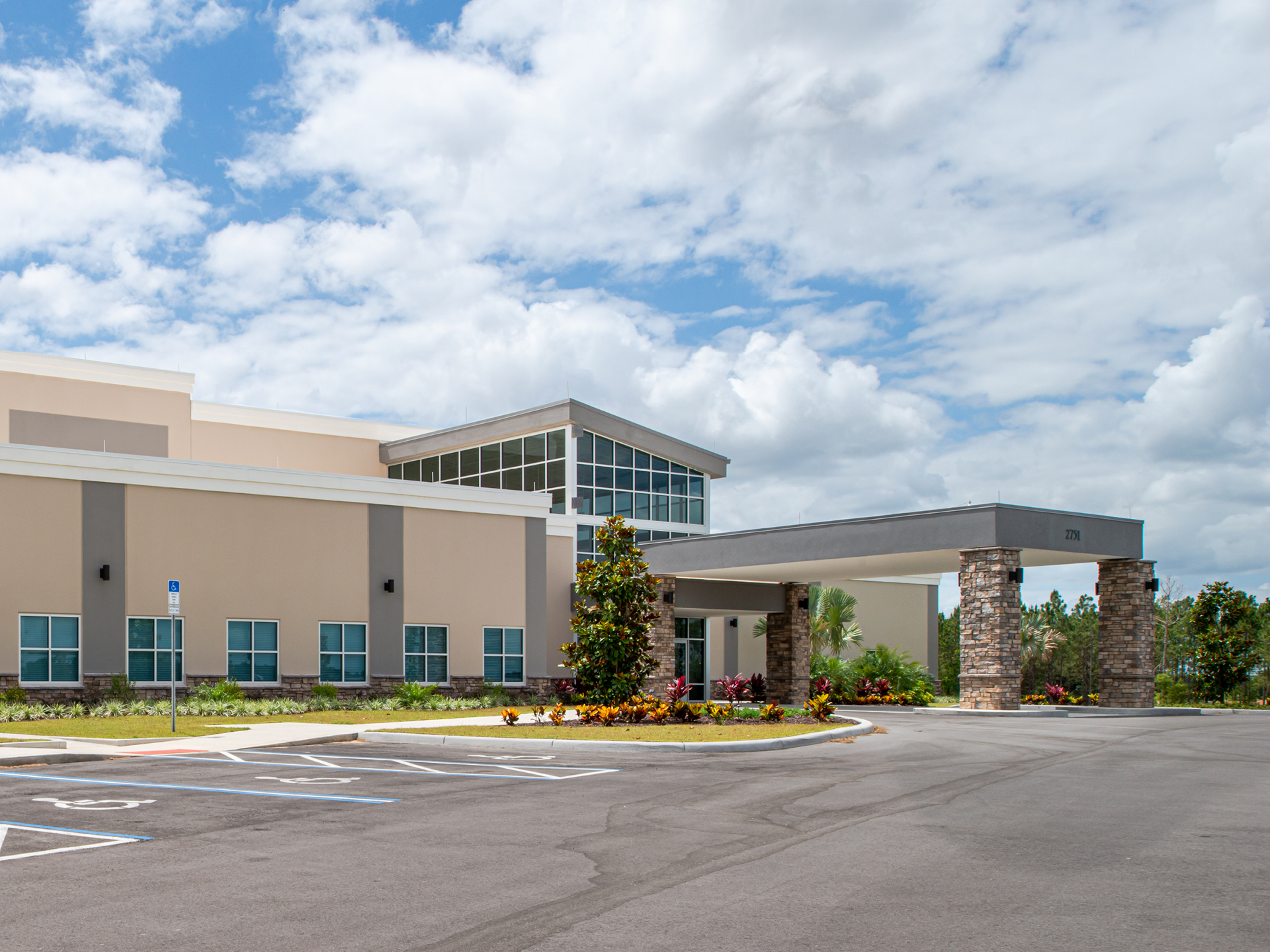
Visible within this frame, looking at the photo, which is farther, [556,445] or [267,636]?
[556,445]

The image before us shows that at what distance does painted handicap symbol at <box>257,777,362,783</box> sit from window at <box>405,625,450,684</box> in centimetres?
1831

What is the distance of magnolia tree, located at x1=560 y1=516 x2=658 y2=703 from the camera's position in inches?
1009

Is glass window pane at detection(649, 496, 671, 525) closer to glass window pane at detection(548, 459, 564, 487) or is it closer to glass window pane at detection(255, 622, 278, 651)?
glass window pane at detection(548, 459, 564, 487)

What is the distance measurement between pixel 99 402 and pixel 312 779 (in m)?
30.2

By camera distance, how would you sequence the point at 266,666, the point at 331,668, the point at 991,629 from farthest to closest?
the point at 331,668
the point at 266,666
the point at 991,629

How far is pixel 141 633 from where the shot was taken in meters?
27.6

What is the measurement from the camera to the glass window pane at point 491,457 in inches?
1630

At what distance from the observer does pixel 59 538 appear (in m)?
26.4

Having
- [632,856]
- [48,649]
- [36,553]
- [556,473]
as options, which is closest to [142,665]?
[48,649]

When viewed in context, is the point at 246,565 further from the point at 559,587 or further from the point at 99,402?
the point at 99,402

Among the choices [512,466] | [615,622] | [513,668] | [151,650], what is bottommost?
[513,668]

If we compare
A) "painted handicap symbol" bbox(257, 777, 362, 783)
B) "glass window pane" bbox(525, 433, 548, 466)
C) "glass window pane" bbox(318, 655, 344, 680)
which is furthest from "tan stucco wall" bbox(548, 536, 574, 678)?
"painted handicap symbol" bbox(257, 777, 362, 783)

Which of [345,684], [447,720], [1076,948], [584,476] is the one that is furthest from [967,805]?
[584,476]

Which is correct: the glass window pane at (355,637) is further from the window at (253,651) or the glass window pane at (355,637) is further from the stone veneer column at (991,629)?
the stone veneer column at (991,629)
